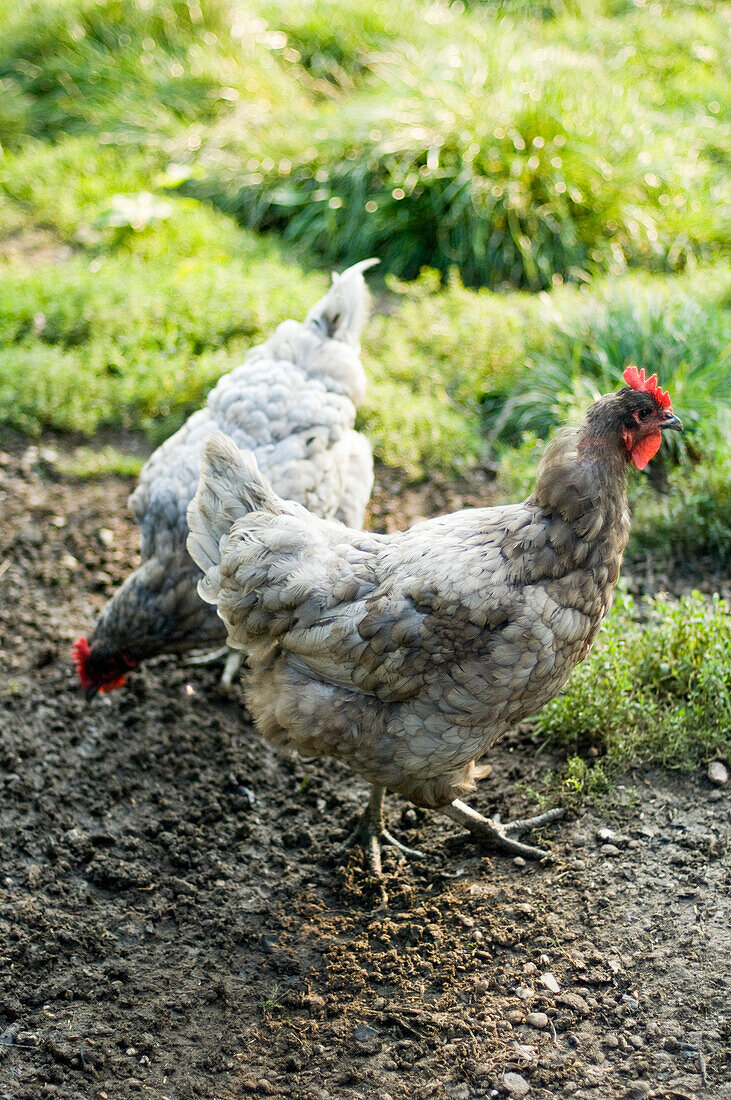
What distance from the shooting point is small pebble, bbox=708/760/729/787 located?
3.34 meters

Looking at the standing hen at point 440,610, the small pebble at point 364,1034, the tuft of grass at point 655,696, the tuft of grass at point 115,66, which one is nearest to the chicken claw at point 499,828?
the standing hen at point 440,610

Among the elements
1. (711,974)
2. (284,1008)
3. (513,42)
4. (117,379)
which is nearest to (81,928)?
(284,1008)

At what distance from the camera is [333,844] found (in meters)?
3.47

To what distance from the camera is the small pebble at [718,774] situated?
3.34 metres

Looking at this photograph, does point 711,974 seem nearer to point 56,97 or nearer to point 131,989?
point 131,989

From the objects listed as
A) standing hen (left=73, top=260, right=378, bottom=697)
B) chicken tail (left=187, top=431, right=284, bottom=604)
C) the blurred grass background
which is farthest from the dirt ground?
chicken tail (left=187, top=431, right=284, bottom=604)

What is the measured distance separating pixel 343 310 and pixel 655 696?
2.29 m

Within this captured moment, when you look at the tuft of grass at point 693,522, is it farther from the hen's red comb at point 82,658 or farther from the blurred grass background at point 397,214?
the hen's red comb at point 82,658

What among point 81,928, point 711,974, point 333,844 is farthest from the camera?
point 333,844

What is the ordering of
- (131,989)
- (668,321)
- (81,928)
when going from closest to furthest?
1. (131,989)
2. (81,928)
3. (668,321)

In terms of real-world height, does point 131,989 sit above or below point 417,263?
below

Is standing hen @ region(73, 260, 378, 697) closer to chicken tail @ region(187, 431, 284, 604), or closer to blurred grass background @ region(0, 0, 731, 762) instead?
chicken tail @ region(187, 431, 284, 604)

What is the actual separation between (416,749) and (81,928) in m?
1.31

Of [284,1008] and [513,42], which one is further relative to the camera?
[513,42]
